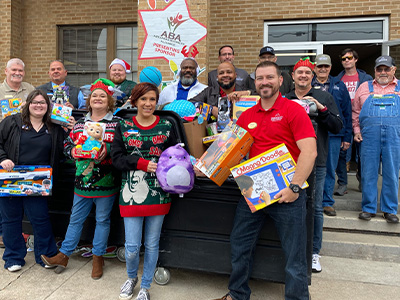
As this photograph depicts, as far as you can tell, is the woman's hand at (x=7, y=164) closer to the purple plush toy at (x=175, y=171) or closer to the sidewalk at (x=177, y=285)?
the sidewalk at (x=177, y=285)

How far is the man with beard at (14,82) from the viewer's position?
3934mm

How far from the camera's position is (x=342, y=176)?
504 centimetres

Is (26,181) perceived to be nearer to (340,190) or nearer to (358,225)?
(358,225)

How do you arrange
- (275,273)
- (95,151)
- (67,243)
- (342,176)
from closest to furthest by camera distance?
1. (275,273)
2. (95,151)
3. (67,243)
4. (342,176)

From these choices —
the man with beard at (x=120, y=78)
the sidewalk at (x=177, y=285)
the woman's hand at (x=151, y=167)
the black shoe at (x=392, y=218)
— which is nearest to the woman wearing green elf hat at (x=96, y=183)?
the sidewalk at (x=177, y=285)

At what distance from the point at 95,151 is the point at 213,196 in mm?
1130

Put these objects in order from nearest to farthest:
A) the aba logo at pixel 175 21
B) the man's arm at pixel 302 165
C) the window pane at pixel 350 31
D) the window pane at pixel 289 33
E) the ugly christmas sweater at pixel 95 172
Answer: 1. the man's arm at pixel 302 165
2. the ugly christmas sweater at pixel 95 172
3. the aba logo at pixel 175 21
4. the window pane at pixel 350 31
5. the window pane at pixel 289 33

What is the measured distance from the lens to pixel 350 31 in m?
6.77

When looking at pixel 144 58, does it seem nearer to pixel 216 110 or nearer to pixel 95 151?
pixel 216 110

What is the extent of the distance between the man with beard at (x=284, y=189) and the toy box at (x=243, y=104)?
38 centimetres

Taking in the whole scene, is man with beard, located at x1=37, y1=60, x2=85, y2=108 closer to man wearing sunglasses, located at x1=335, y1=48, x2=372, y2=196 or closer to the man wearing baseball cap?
the man wearing baseball cap

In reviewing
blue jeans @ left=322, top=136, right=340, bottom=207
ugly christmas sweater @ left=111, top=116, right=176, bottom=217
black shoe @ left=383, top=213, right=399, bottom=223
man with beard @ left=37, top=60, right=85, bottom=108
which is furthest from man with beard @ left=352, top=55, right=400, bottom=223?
man with beard @ left=37, top=60, right=85, bottom=108

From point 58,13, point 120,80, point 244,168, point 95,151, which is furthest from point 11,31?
point 244,168

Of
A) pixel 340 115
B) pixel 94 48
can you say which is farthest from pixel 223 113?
pixel 94 48
